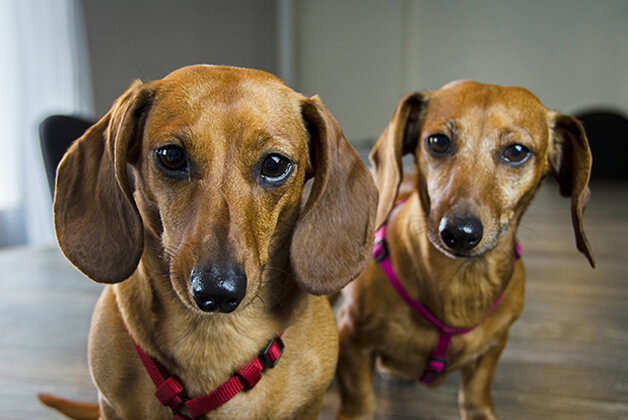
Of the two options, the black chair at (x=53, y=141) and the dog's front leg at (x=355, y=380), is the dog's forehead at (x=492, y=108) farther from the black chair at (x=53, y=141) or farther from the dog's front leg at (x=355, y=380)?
the black chair at (x=53, y=141)

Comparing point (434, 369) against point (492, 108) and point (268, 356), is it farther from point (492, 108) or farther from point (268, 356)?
point (492, 108)

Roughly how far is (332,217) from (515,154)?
0.52m

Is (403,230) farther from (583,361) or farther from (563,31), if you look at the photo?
(563,31)

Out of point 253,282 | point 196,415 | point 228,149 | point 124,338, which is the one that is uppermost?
point 228,149

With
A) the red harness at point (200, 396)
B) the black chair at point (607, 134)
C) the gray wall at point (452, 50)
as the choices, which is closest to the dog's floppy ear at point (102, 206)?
the red harness at point (200, 396)

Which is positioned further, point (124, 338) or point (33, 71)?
point (33, 71)

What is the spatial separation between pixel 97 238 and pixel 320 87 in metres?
6.56

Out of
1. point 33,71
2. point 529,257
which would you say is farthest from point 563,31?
point 33,71

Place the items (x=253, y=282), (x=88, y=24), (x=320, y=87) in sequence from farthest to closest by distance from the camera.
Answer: (x=320, y=87) → (x=88, y=24) → (x=253, y=282)

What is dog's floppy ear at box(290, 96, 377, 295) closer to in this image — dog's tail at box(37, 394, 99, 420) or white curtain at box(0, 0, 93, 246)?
dog's tail at box(37, 394, 99, 420)

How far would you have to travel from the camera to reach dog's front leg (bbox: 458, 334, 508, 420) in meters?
1.41

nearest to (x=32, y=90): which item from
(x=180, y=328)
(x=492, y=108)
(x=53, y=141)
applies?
(x=53, y=141)

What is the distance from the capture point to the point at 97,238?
36.9 inches

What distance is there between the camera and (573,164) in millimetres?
1334
